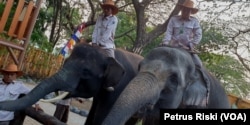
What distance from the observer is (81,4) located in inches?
915

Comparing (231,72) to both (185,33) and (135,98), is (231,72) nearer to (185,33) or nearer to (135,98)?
(185,33)

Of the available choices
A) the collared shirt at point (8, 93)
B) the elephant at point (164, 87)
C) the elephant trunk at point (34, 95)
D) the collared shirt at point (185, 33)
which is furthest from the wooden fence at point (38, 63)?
the elephant at point (164, 87)

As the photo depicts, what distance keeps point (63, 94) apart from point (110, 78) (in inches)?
26.4

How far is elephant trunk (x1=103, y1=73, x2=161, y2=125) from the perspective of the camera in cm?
325

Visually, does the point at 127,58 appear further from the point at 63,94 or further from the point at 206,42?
the point at 206,42

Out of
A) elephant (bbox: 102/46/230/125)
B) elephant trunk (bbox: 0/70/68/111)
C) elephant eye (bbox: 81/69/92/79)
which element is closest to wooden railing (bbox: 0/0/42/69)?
elephant eye (bbox: 81/69/92/79)

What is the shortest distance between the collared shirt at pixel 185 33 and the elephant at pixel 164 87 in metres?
0.32

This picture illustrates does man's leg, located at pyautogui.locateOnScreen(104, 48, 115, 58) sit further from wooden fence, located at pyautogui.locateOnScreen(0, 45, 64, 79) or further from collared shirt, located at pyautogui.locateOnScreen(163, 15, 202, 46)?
wooden fence, located at pyautogui.locateOnScreen(0, 45, 64, 79)

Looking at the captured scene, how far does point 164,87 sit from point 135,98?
544 millimetres

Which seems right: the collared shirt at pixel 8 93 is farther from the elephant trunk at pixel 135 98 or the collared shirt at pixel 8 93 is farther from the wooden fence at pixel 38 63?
the wooden fence at pixel 38 63

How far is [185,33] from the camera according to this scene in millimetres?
4797

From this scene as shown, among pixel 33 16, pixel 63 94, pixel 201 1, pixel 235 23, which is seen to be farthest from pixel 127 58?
pixel 235 23

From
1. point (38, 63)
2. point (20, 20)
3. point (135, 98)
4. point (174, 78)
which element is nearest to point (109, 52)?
point (174, 78)

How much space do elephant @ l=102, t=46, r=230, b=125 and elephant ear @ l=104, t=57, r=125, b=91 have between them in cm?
92
